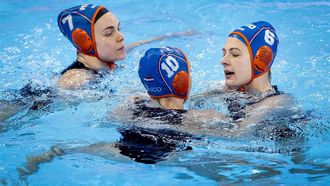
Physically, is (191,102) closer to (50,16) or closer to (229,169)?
(229,169)

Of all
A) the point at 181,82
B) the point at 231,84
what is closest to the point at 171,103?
the point at 181,82

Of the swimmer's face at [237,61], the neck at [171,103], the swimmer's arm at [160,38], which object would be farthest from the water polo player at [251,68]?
the swimmer's arm at [160,38]

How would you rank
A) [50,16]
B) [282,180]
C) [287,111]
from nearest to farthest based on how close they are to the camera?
[282,180] < [287,111] < [50,16]

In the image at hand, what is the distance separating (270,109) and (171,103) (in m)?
1.01

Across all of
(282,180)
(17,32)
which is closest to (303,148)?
(282,180)

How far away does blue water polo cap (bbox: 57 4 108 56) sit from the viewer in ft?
22.8

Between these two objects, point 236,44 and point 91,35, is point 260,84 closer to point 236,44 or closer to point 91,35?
point 236,44

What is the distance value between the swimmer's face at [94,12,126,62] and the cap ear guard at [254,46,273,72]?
188 cm

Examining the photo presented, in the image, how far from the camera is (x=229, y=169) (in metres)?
5.12

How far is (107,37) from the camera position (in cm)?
700

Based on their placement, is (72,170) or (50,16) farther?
(50,16)

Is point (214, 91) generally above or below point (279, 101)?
above

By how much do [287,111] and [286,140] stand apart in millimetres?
440

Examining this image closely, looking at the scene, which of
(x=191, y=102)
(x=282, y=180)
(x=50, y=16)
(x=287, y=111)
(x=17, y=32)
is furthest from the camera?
(x=50, y=16)
